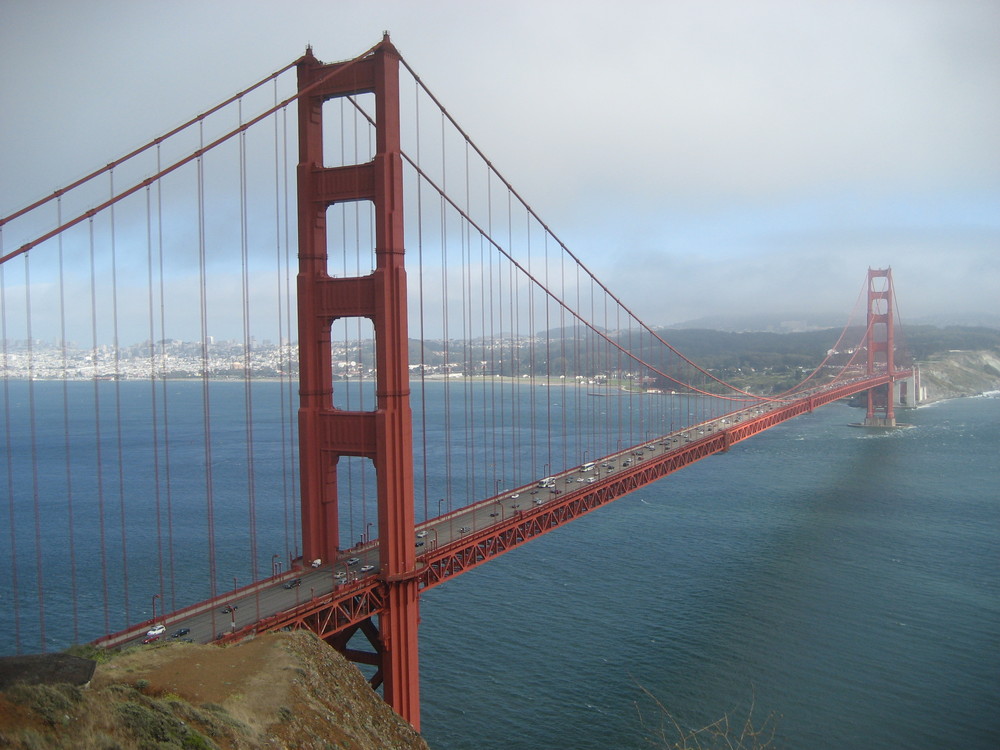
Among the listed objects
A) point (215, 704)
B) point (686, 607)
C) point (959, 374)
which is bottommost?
point (686, 607)

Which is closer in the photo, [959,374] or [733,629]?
[733,629]

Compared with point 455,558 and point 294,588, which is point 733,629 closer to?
point 455,558

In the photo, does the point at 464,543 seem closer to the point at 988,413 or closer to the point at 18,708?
the point at 18,708

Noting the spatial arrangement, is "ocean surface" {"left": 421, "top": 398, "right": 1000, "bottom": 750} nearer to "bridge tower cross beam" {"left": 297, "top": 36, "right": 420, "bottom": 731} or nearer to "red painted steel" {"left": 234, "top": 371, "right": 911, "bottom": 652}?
"red painted steel" {"left": 234, "top": 371, "right": 911, "bottom": 652}

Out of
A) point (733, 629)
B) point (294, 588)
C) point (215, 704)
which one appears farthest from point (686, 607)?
point (215, 704)

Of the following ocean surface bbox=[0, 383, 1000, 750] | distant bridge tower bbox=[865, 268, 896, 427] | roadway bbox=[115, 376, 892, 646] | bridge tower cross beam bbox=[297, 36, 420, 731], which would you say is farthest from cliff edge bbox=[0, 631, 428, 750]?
distant bridge tower bbox=[865, 268, 896, 427]

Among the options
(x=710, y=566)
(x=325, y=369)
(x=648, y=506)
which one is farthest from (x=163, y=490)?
(x=325, y=369)
